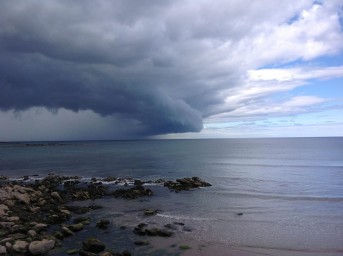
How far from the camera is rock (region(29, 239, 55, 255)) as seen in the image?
572 inches

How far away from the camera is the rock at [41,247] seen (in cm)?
1452

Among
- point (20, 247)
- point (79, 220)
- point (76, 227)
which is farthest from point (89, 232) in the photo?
point (20, 247)

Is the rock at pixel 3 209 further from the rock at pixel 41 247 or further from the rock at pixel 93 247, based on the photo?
the rock at pixel 93 247

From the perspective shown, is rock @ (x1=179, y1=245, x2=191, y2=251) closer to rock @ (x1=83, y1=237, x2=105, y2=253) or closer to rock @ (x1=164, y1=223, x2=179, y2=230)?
rock @ (x1=164, y1=223, x2=179, y2=230)

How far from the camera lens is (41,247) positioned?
1468 centimetres

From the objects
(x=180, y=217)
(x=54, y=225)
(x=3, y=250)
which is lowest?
(x=180, y=217)

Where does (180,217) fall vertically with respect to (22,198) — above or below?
below

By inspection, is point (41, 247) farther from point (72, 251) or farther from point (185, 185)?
point (185, 185)

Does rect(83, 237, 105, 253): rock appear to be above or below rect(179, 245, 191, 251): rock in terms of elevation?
above

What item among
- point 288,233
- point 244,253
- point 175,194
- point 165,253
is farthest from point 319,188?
point 165,253

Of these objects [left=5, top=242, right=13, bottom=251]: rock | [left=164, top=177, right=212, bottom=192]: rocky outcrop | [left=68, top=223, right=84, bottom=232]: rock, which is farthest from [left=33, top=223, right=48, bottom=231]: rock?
[left=164, top=177, right=212, bottom=192]: rocky outcrop

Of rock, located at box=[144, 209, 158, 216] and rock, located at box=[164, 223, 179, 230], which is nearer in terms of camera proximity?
rock, located at box=[164, 223, 179, 230]

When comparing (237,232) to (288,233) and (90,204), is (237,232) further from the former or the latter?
(90,204)

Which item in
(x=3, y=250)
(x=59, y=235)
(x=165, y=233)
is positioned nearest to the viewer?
(x=3, y=250)
